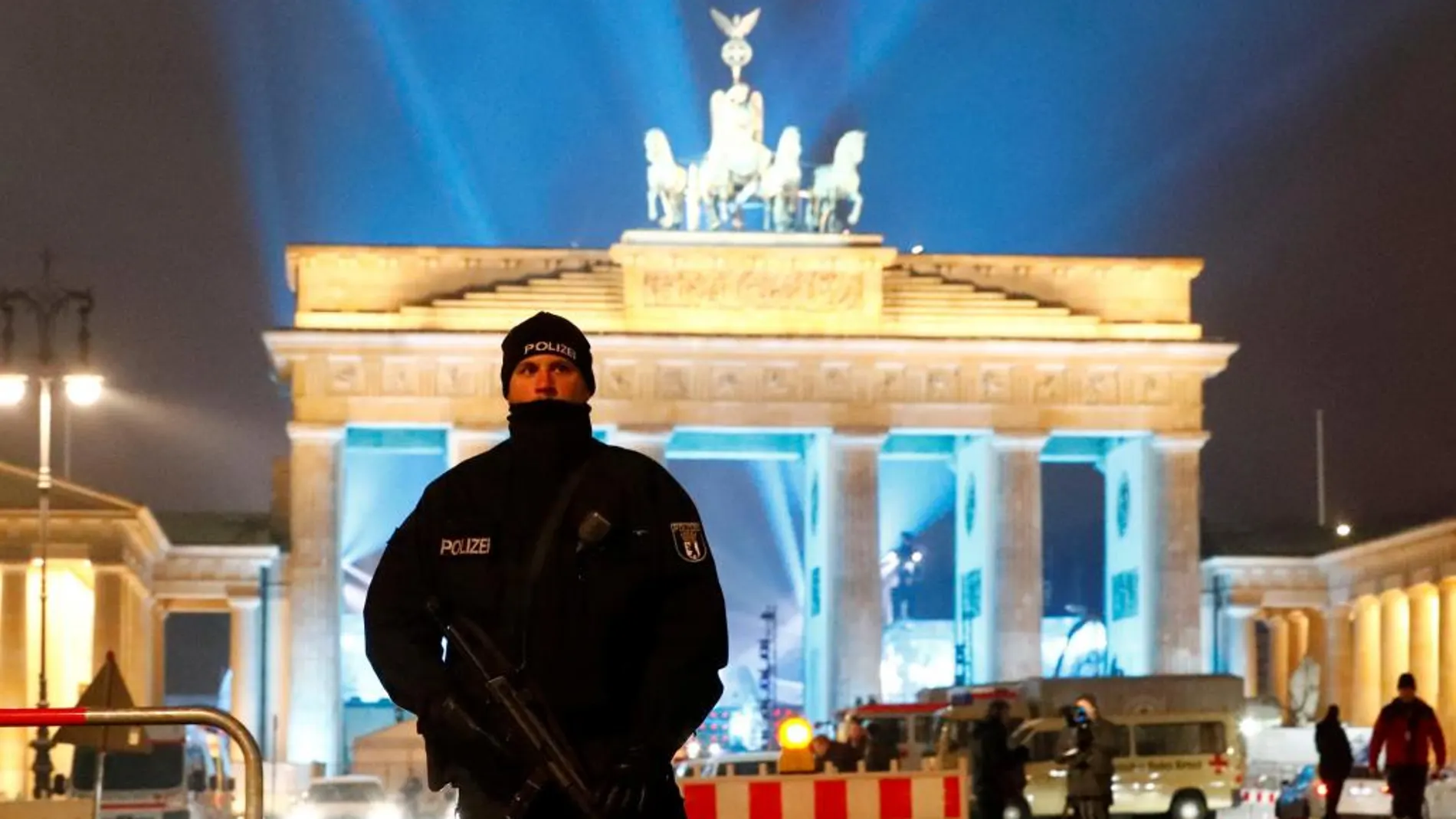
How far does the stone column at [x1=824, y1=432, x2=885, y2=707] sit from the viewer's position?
80.1 meters

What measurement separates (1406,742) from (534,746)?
21736 millimetres

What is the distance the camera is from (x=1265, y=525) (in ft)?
306

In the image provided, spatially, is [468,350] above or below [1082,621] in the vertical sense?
above

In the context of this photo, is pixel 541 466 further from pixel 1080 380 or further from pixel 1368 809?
pixel 1080 380

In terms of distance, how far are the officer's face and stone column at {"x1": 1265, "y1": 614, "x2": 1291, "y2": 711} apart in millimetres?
88226

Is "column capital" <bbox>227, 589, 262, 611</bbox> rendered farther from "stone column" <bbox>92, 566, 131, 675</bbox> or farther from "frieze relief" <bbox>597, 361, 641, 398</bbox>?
"frieze relief" <bbox>597, 361, 641, 398</bbox>

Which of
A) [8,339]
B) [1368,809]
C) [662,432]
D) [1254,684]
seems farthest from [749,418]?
[1368,809]

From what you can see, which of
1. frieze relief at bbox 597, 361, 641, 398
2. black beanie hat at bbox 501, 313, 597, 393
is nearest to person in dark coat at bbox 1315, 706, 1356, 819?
black beanie hat at bbox 501, 313, 597, 393

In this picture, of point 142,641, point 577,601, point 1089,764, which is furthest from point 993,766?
point 142,641

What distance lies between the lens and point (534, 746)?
7.82 metres

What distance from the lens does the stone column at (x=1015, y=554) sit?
80812mm

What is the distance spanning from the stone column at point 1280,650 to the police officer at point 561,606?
290 ft

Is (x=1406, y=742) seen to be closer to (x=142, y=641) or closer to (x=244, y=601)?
(x=142, y=641)

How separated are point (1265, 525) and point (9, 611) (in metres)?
40.3
